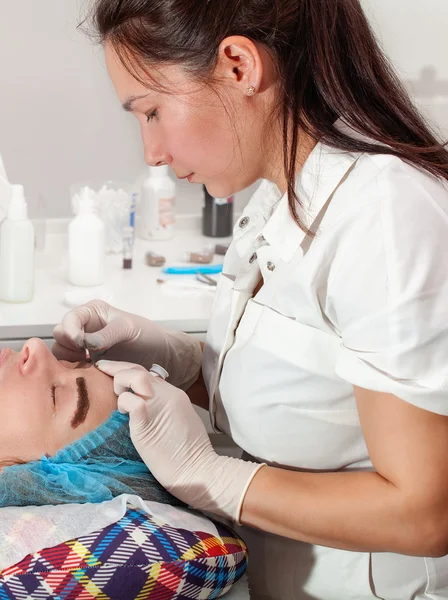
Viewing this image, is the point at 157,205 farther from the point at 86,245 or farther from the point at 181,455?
the point at 181,455

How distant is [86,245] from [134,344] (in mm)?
487

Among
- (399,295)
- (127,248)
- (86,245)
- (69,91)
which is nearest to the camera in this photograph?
(399,295)

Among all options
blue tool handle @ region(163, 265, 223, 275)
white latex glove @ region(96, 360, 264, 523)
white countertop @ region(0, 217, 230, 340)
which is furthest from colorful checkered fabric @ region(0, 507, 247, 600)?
blue tool handle @ region(163, 265, 223, 275)

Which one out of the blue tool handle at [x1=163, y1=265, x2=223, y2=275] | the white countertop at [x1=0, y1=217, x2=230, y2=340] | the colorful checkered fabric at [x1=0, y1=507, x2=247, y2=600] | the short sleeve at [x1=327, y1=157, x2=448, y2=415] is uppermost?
the short sleeve at [x1=327, y1=157, x2=448, y2=415]

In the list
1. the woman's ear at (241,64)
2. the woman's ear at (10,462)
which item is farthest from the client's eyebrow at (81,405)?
the woman's ear at (241,64)

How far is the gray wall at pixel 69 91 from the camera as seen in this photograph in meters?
2.23

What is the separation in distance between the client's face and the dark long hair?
473 mm

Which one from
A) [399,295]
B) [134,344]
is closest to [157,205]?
[134,344]

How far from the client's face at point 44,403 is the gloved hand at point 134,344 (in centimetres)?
14

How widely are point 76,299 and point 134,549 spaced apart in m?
0.93

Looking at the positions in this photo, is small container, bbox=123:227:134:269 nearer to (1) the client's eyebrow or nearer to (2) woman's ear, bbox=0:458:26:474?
(1) the client's eyebrow

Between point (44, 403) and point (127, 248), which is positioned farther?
point (127, 248)

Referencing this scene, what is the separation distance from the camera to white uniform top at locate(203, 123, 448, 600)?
1.04m

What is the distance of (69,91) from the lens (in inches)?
90.8
